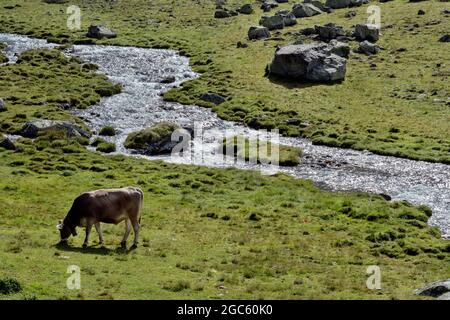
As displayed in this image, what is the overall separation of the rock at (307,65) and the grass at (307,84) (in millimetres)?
1671

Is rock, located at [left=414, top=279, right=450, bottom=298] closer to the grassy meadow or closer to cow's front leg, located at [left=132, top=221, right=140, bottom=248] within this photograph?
the grassy meadow

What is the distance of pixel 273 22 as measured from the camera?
11162 cm

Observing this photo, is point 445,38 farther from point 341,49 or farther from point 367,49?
point 341,49

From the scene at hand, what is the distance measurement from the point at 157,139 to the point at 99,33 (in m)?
49.8

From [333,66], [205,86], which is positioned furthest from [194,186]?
[333,66]

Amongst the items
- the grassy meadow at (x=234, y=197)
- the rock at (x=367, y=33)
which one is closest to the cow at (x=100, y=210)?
the grassy meadow at (x=234, y=197)

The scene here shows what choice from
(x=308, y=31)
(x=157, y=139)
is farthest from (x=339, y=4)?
(x=157, y=139)

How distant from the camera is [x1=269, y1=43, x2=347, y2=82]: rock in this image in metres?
85.7

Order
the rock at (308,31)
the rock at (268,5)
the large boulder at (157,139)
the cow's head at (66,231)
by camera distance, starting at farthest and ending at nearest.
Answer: the rock at (268,5)
the rock at (308,31)
the large boulder at (157,139)
the cow's head at (66,231)

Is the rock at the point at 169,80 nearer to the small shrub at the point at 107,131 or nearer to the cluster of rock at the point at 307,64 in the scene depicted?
the cluster of rock at the point at 307,64

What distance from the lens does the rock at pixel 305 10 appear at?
118375mm

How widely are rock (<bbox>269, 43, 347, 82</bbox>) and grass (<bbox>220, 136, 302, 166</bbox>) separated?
23.4 metres

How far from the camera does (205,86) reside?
8481 centimetres

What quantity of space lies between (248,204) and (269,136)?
2143 centimetres
